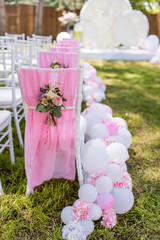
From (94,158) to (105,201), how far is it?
1.07ft

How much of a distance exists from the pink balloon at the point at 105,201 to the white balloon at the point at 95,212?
36 millimetres

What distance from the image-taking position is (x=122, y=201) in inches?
69.6

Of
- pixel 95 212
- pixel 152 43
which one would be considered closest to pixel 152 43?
pixel 152 43

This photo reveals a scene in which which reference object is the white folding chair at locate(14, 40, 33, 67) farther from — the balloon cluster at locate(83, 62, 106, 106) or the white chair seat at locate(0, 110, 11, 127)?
the white chair seat at locate(0, 110, 11, 127)

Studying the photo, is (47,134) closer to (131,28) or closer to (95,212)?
(95,212)

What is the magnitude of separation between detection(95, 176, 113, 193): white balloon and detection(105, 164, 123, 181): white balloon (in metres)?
0.07

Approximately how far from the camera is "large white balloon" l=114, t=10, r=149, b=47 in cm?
848

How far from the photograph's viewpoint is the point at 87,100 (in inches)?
156

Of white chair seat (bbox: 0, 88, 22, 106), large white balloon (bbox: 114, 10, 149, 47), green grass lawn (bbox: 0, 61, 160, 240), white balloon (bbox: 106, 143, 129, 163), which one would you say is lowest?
green grass lawn (bbox: 0, 61, 160, 240)

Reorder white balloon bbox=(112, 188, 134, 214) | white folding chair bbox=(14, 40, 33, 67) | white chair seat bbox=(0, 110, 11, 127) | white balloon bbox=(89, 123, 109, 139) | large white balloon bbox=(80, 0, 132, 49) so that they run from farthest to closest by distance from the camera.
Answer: large white balloon bbox=(80, 0, 132, 49) → white folding chair bbox=(14, 40, 33, 67) → white balloon bbox=(89, 123, 109, 139) → white chair seat bbox=(0, 110, 11, 127) → white balloon bbox=(112, 188, 134, 214)

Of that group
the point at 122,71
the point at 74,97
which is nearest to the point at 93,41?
the point at 122,71

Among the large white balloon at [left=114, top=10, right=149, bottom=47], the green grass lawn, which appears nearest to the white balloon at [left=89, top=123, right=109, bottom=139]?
the green grass lawn

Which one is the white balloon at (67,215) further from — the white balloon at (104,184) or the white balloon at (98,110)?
the white balloon at (98,110)

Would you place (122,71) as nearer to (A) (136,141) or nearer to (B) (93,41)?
(B) (93,41)
